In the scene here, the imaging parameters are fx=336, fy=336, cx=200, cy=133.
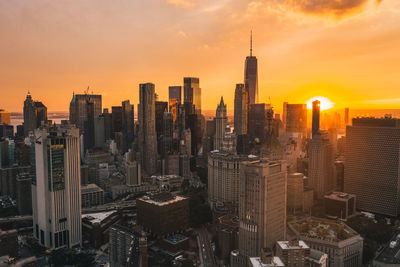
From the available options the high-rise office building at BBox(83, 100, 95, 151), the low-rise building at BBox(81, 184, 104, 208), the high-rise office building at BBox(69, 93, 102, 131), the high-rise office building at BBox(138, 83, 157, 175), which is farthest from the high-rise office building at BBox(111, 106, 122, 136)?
the low-rise building at BBox(81, 184, 104, 208)

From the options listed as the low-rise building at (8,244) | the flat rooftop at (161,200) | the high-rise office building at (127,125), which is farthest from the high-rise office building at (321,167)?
the high-rise office building at (127,125)

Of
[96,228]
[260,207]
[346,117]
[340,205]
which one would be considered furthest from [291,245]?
[346,117]

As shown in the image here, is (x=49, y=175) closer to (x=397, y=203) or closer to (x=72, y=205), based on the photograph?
(x=72, y=205)

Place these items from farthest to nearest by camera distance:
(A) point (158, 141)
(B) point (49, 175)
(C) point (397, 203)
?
(A) point (158, 141) < (C) point (397, 203) < (B) point (49, 175)

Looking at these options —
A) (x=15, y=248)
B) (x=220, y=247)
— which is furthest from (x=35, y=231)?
(x=220, y=247)

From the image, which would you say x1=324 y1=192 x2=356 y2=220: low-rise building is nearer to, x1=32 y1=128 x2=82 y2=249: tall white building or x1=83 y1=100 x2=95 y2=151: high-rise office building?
x1=32 y1=128 x2=82 y2=249: tall white building

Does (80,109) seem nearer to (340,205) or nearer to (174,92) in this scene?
(174,92)
